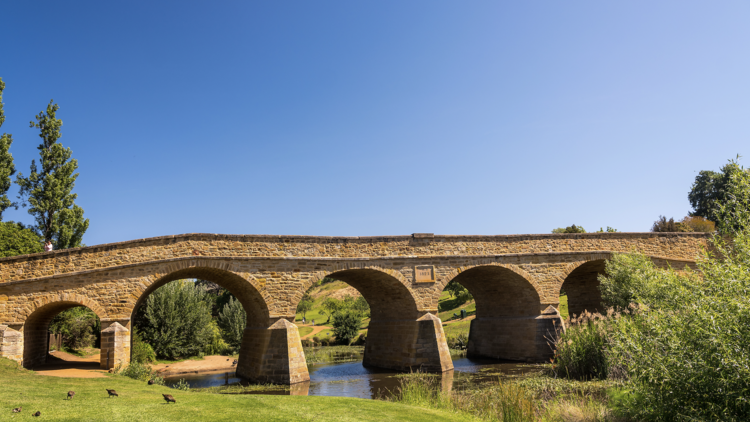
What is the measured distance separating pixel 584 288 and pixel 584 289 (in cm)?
7

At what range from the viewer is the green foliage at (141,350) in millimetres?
23219

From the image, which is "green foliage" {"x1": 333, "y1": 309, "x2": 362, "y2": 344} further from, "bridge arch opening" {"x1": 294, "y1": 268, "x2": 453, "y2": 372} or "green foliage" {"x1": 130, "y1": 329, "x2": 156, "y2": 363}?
"green foliage" {"x1": 130, "y1": 329, "x2": 156, "y2": 363}

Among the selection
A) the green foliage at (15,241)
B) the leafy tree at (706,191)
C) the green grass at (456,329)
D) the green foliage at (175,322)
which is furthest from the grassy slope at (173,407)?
the leafy tree at (706,191)

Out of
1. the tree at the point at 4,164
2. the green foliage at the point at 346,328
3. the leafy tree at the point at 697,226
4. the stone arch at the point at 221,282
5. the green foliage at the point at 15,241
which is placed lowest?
the green foliage at the point at 346,328

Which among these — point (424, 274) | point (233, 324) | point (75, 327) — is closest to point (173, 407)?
point (424, 274)

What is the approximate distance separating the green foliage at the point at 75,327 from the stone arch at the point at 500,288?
1900cm

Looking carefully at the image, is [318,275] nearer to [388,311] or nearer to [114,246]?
[388,311]

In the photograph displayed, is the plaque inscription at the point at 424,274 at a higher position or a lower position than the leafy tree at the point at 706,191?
lower

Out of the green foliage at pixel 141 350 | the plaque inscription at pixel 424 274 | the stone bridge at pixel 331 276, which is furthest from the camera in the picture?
the green foliage at pixel 141 350

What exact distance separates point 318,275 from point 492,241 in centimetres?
845

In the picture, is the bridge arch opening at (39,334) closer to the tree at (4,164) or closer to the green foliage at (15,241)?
the green foliage at (15,241)

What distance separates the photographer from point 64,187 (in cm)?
2572

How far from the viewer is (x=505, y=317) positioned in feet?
80.4

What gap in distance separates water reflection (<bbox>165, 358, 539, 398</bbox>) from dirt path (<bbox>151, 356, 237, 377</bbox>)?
132cm
